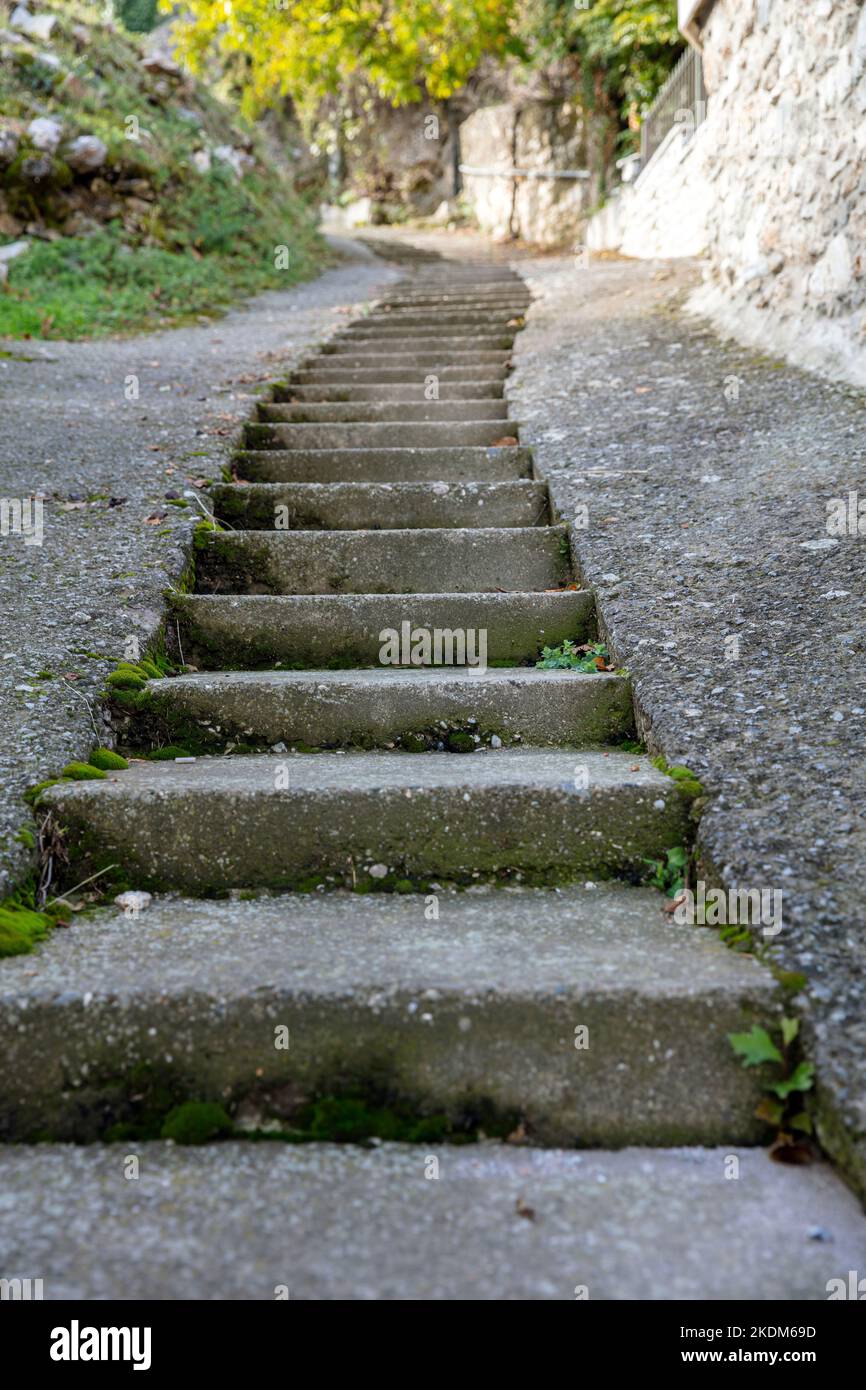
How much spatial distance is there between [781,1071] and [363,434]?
3.61m

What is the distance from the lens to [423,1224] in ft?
4.56

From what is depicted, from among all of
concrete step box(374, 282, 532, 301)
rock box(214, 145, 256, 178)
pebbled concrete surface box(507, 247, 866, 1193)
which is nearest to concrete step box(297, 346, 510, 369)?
pebbled concrete surface box(507, 247, 866, 1193)

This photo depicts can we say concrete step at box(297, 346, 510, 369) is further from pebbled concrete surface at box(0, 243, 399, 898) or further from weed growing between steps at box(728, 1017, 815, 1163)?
weed growing between steps at box(728, 1017, 815, 1163)

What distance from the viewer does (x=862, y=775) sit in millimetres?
2027

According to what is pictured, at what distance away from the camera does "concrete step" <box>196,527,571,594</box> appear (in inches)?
130

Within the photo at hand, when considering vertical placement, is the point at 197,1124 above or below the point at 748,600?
below

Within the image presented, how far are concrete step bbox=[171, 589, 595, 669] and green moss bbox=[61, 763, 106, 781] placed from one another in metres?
0.76

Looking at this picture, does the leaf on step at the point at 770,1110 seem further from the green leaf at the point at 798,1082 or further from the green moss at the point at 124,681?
the green moss at the point at 124,681

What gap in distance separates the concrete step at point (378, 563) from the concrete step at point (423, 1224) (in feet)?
6.83

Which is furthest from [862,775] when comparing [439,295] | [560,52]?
[560,52]
